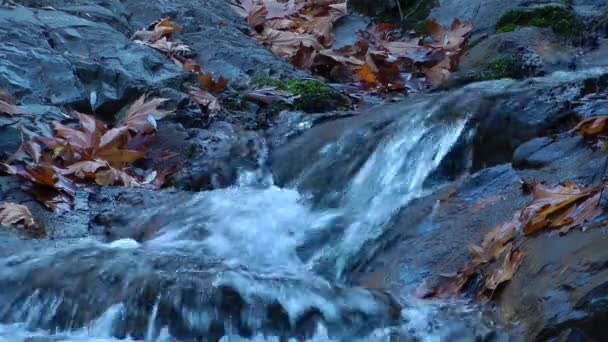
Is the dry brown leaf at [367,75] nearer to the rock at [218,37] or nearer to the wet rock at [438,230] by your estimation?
the rock at [218,37]

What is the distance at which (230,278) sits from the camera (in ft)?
8.95

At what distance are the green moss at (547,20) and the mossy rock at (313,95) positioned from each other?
125cm

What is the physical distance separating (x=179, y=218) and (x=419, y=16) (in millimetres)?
3315

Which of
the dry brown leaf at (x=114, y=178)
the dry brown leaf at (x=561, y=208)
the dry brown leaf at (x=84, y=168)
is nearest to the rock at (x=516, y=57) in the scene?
the dry brown leaf at (x=114, y=178)

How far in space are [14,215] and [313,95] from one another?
74.8 inches

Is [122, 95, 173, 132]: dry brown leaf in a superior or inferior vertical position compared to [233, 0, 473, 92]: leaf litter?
superior

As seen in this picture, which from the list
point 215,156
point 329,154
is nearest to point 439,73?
point 329,154

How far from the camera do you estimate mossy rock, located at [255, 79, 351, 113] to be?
4.66m

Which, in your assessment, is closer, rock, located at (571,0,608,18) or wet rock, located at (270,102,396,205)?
wet rock, located at (270,102,396,205)

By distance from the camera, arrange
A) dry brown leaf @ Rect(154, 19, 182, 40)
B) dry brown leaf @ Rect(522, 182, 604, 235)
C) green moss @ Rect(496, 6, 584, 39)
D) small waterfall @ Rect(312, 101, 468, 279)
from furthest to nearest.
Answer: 1. dry brown leaf @ Rect(154, 19, 182, 40)
2. green moss @ Rect(496, 6, 584, 39)
3. small waterfall @ Rect(312, 101, 468, 279)
4. dry brown leaf @ Rect(522, 182, 604, 235)

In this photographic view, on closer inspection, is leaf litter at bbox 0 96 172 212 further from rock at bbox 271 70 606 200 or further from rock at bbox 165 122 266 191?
rock at bbox 271 70 606 200

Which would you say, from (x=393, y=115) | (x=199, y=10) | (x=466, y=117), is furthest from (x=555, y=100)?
(x=199, y=10)

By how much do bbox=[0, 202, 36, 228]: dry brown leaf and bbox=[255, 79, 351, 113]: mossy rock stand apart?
5.74 ft

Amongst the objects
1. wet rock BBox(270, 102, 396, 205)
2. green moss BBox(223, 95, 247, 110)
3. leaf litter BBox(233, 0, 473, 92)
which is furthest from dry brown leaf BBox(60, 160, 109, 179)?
leaf litter BBox(233, 0, 473, 92)
